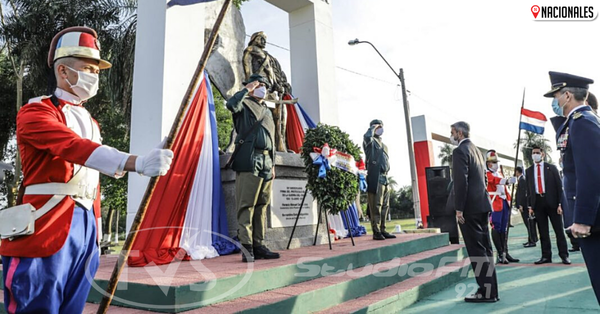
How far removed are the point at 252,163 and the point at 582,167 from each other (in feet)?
9.99

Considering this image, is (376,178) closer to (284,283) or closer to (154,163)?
(284,283)

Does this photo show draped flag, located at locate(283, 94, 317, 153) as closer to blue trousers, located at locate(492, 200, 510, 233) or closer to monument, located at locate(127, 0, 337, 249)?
monument, located at locate(127, 0, 337, 249)

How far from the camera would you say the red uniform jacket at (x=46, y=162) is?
1.66m

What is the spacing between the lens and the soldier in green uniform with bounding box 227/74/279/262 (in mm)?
4402

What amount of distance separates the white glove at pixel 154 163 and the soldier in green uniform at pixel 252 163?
266cm

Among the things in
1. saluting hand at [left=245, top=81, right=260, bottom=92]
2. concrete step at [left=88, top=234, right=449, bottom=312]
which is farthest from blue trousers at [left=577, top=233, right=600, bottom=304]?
saluting hand at [left=245, top=81, right=260, bottom=92]

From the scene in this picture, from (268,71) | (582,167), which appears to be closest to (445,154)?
(268,71)

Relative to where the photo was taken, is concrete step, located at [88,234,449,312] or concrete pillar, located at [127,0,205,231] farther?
concrete pillar, located at [127,0,205,231]

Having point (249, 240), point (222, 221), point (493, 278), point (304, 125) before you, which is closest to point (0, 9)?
point (304, 125)

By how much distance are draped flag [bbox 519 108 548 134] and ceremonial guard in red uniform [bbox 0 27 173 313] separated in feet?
22.4

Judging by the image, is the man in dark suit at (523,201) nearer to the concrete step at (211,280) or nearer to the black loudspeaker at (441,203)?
the black loudspeaker at (441,203)

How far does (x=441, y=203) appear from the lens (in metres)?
9.40

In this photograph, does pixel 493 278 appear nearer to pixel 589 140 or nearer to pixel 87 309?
pixel 589 140

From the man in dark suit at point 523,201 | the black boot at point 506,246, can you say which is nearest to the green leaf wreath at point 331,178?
the black boot at point 506,246
